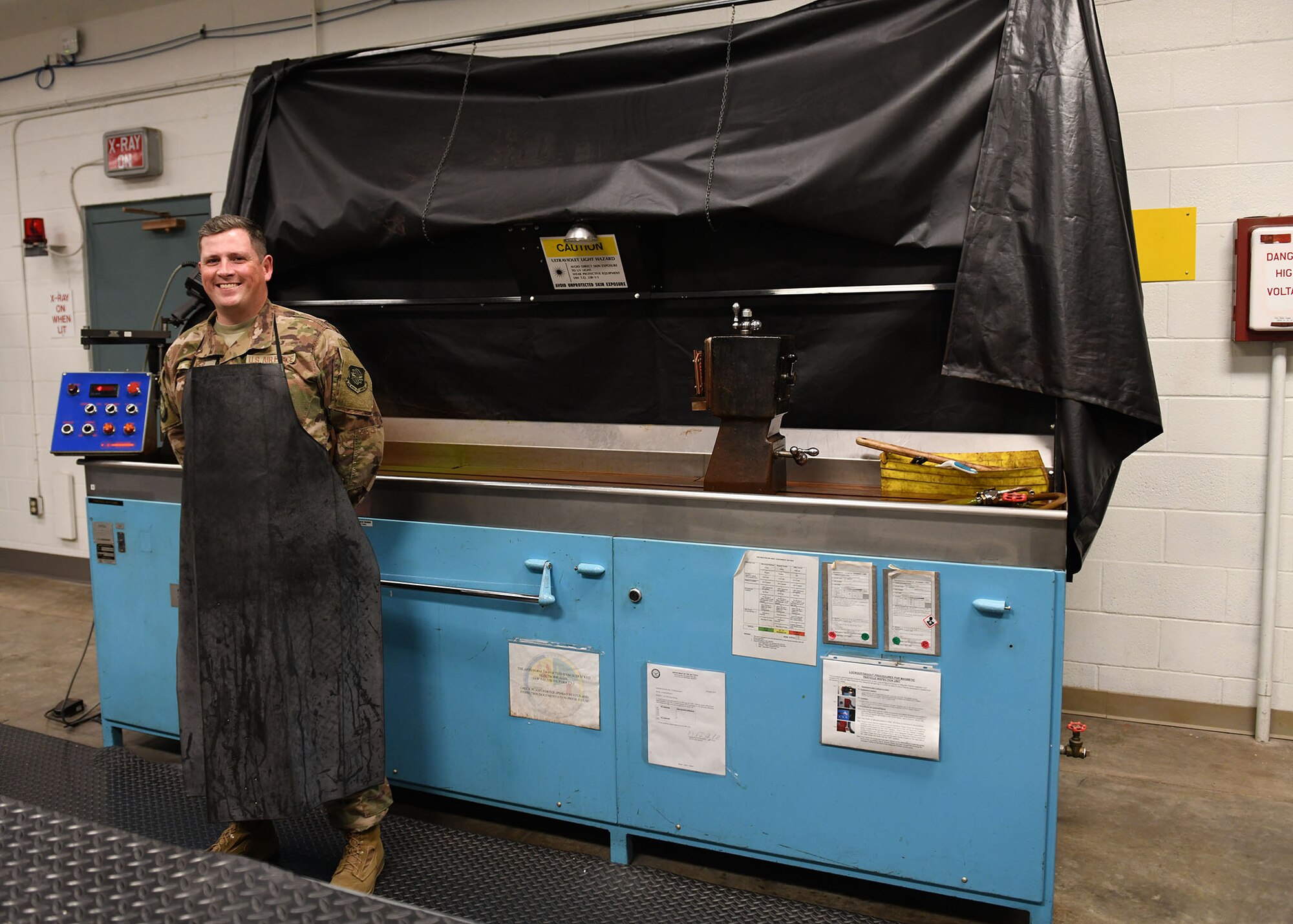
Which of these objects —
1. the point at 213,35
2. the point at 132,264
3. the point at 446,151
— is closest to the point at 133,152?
the point at 132,264

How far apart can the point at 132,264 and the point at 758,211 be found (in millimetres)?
3185

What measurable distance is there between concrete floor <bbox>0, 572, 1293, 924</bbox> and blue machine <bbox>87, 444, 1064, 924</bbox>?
0.13m

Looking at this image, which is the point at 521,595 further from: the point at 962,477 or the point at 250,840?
the point at 962,477

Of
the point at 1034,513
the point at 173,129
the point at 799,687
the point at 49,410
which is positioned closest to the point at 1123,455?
the point at 1034,513

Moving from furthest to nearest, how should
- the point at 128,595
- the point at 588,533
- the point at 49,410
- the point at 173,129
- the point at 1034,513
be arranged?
the point at 49,410 < the point at 173,129 < the point at 128,595 < the point at 588,533 < the point at 1034,513

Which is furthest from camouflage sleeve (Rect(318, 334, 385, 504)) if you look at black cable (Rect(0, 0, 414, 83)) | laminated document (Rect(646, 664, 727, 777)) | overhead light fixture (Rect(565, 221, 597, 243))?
black cable (Rect(0, 0, 414, 83))

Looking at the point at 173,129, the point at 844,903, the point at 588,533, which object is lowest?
the point at 844,903

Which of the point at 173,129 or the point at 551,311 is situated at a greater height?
the point at 173,129

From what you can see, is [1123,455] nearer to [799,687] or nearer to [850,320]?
[850,320]

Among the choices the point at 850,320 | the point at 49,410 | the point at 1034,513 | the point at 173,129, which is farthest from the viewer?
the point at 49,410

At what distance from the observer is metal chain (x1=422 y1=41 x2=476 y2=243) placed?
2348 millimetres

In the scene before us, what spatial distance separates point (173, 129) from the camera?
378cm

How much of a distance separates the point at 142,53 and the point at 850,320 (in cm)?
340

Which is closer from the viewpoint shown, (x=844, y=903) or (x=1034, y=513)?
(x=1034, y=513)
